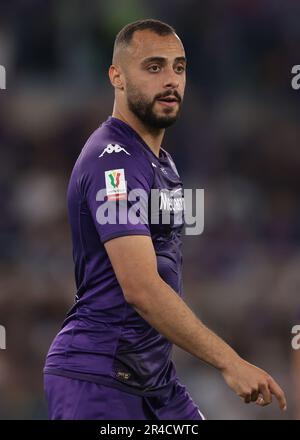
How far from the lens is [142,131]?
173 inches

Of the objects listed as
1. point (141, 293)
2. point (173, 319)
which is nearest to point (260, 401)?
point (173, 319)

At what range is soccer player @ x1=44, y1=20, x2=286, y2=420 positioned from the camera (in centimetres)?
384

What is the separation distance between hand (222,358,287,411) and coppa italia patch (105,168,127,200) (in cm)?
82

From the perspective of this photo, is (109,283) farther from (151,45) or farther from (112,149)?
(151,45)

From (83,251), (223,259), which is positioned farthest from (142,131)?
(223,259)

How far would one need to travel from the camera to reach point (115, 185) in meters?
3.97

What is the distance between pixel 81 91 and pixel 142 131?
18.4 feet

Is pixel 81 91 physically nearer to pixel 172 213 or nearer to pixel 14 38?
pixel 14 38

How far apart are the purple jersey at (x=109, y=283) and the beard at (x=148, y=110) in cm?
11

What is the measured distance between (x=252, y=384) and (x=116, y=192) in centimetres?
93

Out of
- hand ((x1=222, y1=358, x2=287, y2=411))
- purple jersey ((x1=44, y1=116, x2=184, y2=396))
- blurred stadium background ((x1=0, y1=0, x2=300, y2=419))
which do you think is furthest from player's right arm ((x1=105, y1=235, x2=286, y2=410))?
blurred stadium background ((x1=0, y1=0, x2=300, y2=419))

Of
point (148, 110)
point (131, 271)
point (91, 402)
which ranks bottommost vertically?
point (91, 402)

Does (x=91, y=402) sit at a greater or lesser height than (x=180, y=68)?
lesser
